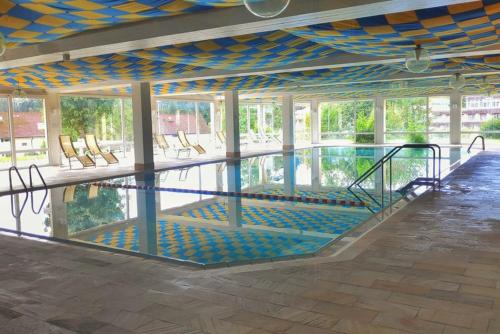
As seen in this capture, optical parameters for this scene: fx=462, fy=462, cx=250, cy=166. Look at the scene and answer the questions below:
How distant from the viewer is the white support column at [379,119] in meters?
24.1

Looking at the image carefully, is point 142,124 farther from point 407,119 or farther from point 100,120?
point 407,119

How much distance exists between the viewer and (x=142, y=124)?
13.6 meters

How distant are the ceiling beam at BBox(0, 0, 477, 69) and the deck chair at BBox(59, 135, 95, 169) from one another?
20.3 feet

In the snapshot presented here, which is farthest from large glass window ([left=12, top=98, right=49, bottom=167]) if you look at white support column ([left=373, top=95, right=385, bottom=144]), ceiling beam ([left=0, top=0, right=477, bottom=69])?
white support column ([left=373, top=95, right=385, bottom=144])

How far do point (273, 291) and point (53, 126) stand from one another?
47.1ft

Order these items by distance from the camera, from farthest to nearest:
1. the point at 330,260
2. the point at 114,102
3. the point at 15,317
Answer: the point at 114,102, the point at 330,260, the point at 15,317

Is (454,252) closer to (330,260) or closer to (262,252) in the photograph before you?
(330,260)

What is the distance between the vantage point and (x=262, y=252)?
18.4ft

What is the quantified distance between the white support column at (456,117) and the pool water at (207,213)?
34.5 feet

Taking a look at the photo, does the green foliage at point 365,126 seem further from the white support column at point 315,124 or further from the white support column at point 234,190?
the white support column at point 234,190

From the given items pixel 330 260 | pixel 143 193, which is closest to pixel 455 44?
pixel 330 260

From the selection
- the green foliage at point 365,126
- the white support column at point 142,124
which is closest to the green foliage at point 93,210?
the white support column at point 142,124

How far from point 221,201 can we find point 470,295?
5.97 m

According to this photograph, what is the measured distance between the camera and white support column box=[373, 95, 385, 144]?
24062mm
